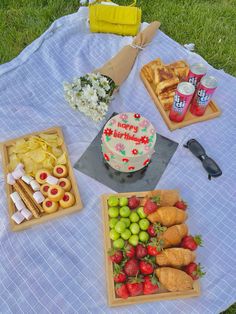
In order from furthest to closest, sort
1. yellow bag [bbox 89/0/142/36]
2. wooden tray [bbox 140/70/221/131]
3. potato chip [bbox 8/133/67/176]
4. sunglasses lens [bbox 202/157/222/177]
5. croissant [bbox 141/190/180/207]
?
1. yellow bag [bbox 89/0/142/36]
2. wooden tray [bbox 140/70/221/131]
3. sunglasses lens [bbox 202/157/222/177]
4. potato chip [bbox 8/133/67/176]
5. croissant [bbox 141/190/180/207]

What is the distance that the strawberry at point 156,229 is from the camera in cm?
180

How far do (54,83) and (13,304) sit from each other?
162 centimetres

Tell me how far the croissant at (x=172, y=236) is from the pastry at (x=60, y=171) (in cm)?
74

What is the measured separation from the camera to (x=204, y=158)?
229 centimetres

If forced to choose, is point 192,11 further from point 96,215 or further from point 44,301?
point 44,301

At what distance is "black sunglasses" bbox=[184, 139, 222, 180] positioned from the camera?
7.38 ft

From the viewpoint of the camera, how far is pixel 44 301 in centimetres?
182

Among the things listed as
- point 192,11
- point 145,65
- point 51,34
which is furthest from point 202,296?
point 192,11

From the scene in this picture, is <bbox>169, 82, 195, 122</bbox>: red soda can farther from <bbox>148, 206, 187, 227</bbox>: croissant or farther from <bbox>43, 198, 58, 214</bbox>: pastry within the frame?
<bbox>43, 198, 58, 214</bbox>: pastry

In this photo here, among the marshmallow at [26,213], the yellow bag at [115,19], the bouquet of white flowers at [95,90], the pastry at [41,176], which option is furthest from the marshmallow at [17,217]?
the yellow bag at [115,19]

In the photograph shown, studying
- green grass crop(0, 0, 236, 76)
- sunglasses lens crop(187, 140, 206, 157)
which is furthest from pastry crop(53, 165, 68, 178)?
green grass crop(0, 0, 236, 76)

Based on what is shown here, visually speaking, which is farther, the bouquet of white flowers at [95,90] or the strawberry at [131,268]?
the bouquet of white flowers at [95,90]

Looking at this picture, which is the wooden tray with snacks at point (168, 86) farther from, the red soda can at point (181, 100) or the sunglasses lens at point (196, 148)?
the sunglasses lens at point (196, 148)

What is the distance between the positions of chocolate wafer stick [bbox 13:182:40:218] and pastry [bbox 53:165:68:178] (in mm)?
228
